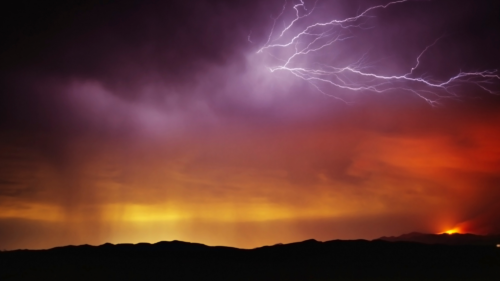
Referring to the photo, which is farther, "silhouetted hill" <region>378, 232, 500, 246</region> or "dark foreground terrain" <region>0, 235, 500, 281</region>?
"silhouetted hill" <region>378, 232, 500, 246</region>

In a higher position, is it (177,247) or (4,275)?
(177,247)

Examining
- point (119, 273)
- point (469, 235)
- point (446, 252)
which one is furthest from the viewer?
point (469, 235)

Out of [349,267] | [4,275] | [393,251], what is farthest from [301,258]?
[4,275]

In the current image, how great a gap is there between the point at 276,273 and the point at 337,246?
6.38m

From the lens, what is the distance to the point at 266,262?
1948 cm

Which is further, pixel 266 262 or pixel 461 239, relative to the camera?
pixel 461 239

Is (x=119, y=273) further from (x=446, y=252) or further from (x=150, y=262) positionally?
(x=446, y=252)

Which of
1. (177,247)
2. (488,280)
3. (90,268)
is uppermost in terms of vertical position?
(177,247)

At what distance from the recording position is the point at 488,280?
591 inches

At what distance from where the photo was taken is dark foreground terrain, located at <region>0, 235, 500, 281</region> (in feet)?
53.0

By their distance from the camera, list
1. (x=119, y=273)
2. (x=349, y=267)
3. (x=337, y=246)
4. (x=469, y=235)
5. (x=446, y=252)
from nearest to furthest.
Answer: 1. (x=119, y=273)
2. (x=349, y=267)
3. (x=446, y=252)
4. (x=337, y=246)
5. (x=469, y=235)

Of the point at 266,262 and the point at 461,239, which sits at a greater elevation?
the point at 461,239

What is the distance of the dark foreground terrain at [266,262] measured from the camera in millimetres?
16141

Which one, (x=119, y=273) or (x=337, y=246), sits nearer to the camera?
(x=119, y=273)
